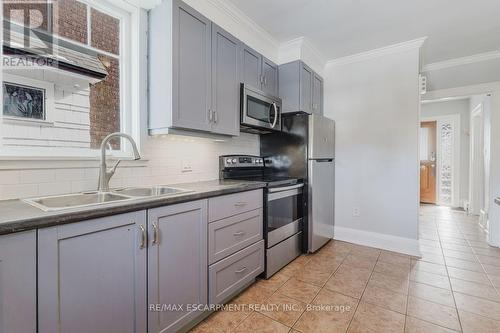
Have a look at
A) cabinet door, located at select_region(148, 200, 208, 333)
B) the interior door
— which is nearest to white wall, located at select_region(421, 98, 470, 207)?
the interior door

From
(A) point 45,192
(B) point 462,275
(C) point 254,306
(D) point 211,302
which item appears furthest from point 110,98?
(B) point 462,275

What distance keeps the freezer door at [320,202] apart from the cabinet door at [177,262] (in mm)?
1557

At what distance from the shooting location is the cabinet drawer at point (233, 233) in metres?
1.71

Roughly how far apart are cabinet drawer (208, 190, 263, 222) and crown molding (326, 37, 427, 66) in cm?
239

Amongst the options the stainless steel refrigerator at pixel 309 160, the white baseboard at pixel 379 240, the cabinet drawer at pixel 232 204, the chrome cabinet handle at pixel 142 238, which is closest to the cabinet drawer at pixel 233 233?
the cabinet drawer at pixel 232 204

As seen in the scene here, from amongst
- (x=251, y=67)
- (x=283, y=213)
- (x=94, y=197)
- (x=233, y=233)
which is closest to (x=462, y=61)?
(x=251, y=67)

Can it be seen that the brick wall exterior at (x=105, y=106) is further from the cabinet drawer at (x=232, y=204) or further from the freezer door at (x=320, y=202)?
the freezer door at (x=320, y=202)

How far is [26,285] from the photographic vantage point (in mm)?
900

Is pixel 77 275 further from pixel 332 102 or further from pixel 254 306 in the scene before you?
pixel 332 102

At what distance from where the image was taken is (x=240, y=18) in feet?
7.98

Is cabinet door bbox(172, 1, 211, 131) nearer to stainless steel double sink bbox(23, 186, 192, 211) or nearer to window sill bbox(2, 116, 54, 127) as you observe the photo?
stainless steel double sink bbox(23, 186, 192, 211)

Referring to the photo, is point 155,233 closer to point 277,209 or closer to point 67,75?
point 67,75

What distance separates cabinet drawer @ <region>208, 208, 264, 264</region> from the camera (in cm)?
171

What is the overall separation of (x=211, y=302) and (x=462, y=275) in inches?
95.9
